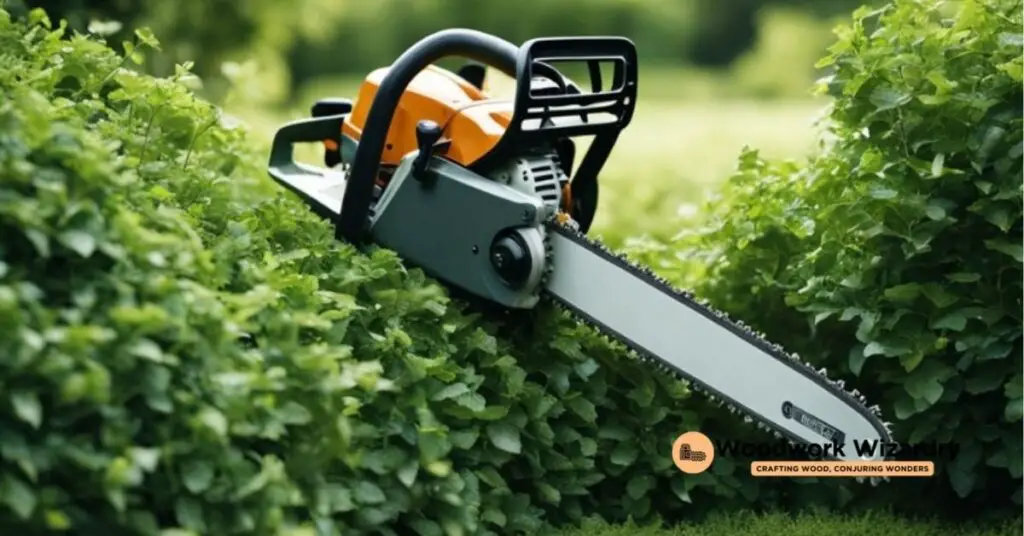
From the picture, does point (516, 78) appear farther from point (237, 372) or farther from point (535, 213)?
point (237, 372)

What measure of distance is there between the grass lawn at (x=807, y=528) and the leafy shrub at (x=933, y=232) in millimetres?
105

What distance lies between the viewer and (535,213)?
2676mm

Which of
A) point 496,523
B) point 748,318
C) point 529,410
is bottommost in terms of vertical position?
point 496,523

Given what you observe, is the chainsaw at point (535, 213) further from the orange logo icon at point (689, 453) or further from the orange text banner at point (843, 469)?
the orange logo icon at point (689, 453)

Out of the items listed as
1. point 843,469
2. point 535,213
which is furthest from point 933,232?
point 535,213

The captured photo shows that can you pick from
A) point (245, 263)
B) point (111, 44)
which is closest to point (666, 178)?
point (111, 44)

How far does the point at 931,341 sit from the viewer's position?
2793 millimetres

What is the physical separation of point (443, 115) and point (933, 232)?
1107 millimetres

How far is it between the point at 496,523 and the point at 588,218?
82 centimetres

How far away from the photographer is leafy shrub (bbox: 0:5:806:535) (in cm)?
189

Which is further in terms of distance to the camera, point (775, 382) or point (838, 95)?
point (838, 95)

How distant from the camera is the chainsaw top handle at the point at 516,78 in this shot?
278 cm

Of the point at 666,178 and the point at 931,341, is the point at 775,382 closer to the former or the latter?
the point at 931,341

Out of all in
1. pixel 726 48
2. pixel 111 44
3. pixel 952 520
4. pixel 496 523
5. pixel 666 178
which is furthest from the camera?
pixel 726 48
